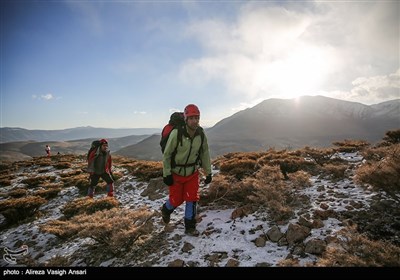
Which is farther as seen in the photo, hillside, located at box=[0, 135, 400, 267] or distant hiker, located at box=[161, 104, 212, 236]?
distant hiker, located at box=[161, 104, 212, 236]

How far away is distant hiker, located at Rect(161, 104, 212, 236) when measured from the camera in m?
5.27

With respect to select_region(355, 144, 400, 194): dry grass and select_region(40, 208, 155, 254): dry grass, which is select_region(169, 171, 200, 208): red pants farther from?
select_region(355, 144, 400, 194): dry grass

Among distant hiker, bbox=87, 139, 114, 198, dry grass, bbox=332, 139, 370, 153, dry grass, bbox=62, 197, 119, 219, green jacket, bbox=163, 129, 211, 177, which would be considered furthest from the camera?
dry grass, bbox=332, 139, 370, 153

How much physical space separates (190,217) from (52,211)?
7558 mm

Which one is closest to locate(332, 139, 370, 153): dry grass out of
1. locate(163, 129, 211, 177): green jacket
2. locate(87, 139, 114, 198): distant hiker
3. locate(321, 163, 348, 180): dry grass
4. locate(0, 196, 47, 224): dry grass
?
locate(321, 163, 348, 180): dry grass

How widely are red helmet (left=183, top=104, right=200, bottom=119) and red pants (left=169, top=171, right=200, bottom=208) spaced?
57.4 inches

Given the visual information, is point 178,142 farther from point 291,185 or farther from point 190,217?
point 291,185

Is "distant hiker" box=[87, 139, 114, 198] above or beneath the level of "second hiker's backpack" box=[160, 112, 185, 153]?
beneath

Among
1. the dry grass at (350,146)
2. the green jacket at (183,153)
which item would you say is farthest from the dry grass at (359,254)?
the dry grass at (350,146)

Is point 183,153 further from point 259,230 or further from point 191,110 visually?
point 259,230

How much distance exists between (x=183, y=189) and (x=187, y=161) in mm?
770

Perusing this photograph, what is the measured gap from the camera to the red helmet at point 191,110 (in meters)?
5.27

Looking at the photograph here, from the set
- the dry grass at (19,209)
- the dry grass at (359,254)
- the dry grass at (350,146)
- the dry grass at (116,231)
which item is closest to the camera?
the dry grass at (359,254)

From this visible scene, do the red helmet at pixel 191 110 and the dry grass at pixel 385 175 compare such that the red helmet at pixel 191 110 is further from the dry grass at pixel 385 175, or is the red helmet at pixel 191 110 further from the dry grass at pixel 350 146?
the dry grass at pixel 350 146
